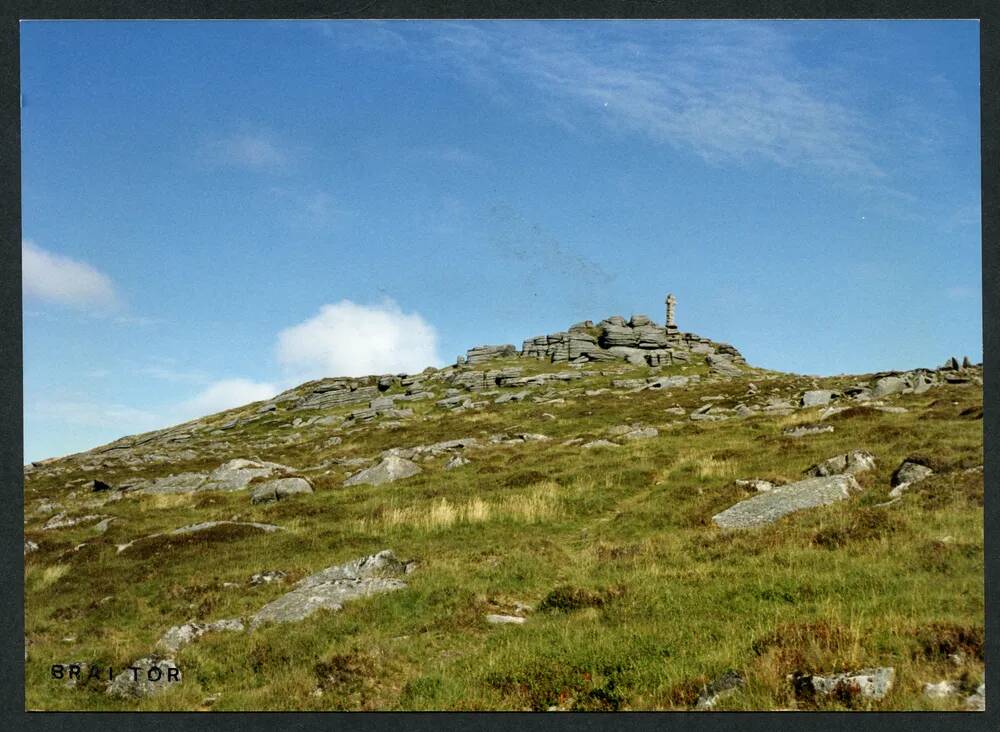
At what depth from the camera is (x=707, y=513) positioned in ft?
58.2

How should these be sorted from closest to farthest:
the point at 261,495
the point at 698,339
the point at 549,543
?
the point at 549,543 < the point at 261,495 < the point at 698,339

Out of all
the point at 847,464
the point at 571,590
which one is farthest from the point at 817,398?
the point at 571,590

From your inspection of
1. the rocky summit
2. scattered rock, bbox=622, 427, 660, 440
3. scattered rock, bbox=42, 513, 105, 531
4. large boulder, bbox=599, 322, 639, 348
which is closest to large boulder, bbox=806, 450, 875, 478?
the rocky summit

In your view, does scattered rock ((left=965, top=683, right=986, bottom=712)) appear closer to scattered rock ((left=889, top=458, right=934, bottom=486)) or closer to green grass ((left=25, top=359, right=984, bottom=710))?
green grass ((left=25, top=359, right=984, bottom=710))

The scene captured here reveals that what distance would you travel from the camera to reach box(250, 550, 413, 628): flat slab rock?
1359cm

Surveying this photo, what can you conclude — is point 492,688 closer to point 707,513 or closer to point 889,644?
point 889,644

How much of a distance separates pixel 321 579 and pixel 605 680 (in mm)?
9121

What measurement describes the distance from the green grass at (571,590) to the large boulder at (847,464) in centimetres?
43

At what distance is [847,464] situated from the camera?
1908 centimetres

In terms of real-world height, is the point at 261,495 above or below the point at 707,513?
above

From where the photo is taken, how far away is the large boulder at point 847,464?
18812 mm

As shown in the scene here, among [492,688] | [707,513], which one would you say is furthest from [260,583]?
[707,513]

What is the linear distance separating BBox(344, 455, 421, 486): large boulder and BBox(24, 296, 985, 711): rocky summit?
154mm
